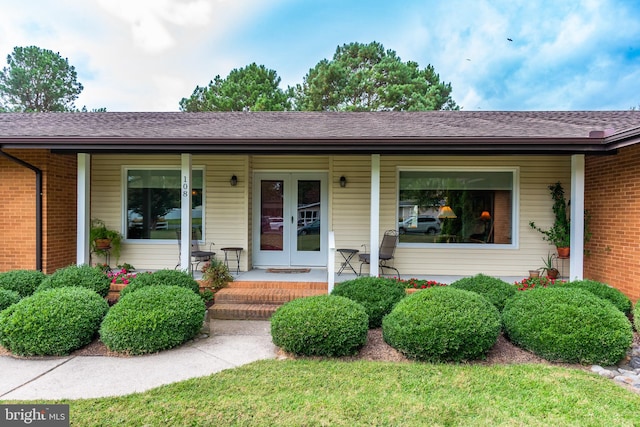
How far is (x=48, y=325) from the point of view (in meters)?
3.79

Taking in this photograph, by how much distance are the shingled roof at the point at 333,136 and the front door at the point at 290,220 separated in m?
1.21

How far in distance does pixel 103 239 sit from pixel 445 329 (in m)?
6.43

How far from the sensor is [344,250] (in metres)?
6.77

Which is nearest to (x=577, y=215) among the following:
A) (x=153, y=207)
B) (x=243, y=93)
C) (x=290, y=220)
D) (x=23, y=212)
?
(x=290, y=220)

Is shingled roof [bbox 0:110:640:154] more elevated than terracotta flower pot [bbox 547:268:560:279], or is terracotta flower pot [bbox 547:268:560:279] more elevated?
shingled roof [bbox 0:110:640:154]

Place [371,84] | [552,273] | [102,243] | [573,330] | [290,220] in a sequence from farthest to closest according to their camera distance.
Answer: [371,84] → [290,220] → [102,243] → [552,273] → [573,330]

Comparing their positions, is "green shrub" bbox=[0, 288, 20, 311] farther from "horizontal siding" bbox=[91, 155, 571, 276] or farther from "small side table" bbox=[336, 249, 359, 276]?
"small side table" bbox=[336, 249, 359, 276]

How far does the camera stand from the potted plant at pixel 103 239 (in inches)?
273

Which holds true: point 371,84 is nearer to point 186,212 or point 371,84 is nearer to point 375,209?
point 375,209

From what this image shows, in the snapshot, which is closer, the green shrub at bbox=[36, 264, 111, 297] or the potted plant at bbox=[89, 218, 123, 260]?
the green shrub at bbox=[36, 264, 111, 297]

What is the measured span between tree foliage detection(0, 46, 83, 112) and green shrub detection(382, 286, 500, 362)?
2984 cm

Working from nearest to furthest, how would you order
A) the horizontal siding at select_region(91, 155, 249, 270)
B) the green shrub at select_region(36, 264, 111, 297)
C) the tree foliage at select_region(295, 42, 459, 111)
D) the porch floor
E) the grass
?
the grass < the green shrub at select_region(36, 264, 111, 297) < the porch floor < the horizontal siding at select_region(91, 155, 249, 270) < the tree foliage at select_region(295, 42, 459, 111)

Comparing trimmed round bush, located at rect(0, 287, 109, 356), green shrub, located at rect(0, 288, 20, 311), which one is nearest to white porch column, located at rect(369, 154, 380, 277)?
trimmed round bush, located at rect(0, 287, 109, 356)

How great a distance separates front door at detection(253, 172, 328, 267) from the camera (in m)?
7.50
